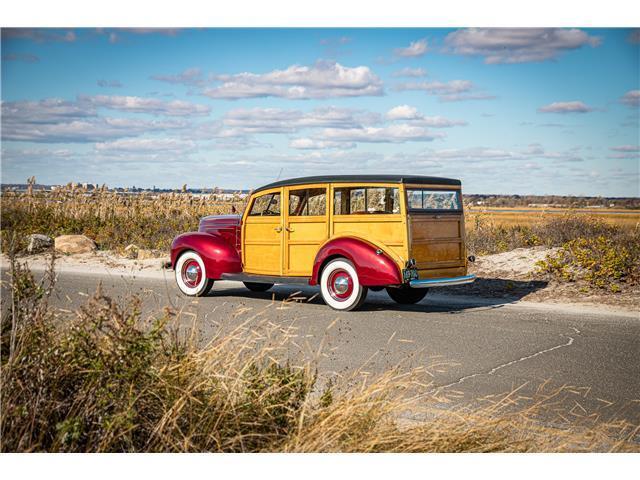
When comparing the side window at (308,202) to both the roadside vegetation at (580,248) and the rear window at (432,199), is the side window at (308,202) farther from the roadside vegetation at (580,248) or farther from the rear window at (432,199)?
the roadside vegetation at (580,248)

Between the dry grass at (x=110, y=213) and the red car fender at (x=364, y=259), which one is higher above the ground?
the dry grass at (x=110, y=213)

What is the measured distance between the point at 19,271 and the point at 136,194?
72.0 ft

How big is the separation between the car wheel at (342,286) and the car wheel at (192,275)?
2436 millimetres

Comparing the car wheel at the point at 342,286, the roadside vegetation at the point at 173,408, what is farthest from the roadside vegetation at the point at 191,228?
the roadside vegetation at the point at 173,408

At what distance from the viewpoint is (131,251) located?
19891 millimetres

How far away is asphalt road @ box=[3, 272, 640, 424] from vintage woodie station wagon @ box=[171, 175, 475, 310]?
459mm

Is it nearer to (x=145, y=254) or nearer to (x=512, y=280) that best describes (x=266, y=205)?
(x=512, y=280)

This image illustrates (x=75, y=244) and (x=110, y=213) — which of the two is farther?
(x=110, y=213)

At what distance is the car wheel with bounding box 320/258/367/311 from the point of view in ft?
36.8

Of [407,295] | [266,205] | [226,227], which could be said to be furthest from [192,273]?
[407,295]

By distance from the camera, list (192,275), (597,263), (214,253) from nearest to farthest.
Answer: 1. (214,253)
2. (192,275)
3. (597,263)

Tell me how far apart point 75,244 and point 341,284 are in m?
11.4

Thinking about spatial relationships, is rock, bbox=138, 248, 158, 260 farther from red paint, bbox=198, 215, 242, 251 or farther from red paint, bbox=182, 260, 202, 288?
red paint, bbox=182, 260, 202, 288

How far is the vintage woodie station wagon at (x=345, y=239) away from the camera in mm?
11000
